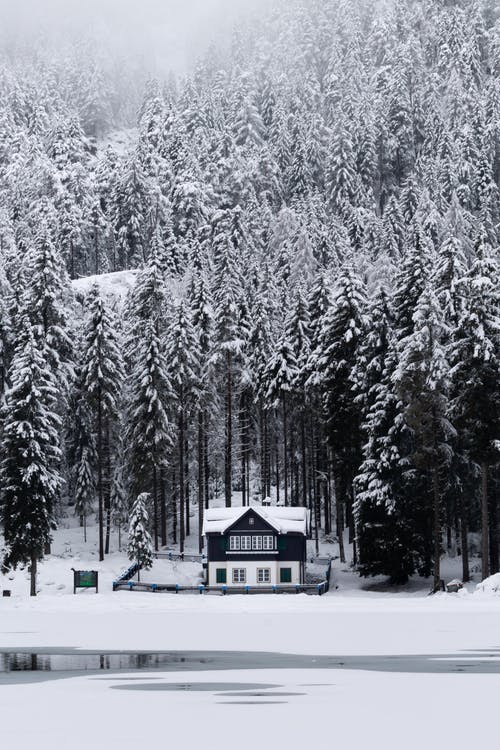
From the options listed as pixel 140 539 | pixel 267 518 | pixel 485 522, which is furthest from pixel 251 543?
pixel 485 522

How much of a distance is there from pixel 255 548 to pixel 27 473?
51.0ft

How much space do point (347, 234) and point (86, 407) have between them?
60.4 m

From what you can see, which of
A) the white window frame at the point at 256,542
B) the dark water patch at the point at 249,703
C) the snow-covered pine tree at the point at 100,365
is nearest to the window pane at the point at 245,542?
the white window frame at the point at 256,542

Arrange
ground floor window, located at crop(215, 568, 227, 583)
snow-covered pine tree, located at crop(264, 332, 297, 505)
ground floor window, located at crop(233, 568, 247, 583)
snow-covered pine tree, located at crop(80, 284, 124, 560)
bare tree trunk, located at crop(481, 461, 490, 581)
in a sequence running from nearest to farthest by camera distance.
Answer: bare tree trunk, located at crop(481, 461, 490, 581) → ground floor window, located at crop(215, 568, 227, 583) → ground floor window, located at crop(233, 568, 247, 583) → snow-covered pine tree, located at crop(80, 284, 124, 560) → snow-covered pine tree, located at crop(264, 332, 297, 505)

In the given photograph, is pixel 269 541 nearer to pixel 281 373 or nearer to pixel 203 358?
pixel 281 373

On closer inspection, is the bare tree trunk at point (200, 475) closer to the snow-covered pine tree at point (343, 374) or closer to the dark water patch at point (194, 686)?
the snow-covered pine tree at point (343, 374)

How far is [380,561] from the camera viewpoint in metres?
55.4

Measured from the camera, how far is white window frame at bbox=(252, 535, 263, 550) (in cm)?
6219

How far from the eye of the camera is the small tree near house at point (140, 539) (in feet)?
189

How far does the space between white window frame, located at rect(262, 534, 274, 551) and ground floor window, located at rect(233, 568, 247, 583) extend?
1.92 m

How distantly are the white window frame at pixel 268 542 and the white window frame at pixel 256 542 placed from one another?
202 mm

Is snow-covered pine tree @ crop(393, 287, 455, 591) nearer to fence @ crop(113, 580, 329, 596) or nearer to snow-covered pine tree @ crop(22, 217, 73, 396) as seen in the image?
fence @ crop(113, 580, 329, 596)

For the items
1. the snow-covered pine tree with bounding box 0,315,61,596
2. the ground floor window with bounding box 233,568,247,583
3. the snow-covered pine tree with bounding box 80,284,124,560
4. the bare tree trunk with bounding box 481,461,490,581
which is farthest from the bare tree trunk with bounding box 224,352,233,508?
the bare tree trunk with bounding box 481,461,490,581

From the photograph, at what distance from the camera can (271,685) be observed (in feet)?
68.0
